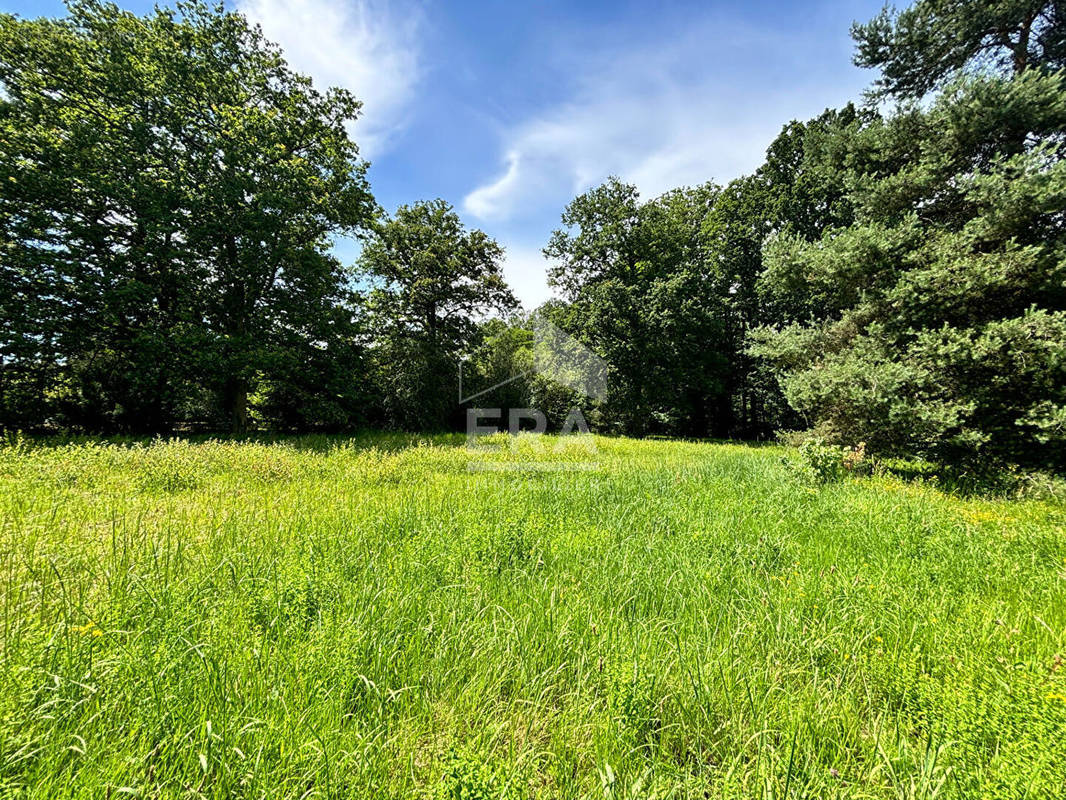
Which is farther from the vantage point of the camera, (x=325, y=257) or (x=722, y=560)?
(x=325, y=257)

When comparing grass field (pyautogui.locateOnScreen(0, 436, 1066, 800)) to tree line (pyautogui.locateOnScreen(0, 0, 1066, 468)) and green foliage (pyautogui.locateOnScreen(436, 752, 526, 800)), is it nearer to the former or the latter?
green foliage (pyautogui.locateOnScreen(436, 752, 526, 800))

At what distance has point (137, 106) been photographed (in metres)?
10.5

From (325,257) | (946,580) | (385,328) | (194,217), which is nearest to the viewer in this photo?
(946,580)

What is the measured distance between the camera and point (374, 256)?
16.9m

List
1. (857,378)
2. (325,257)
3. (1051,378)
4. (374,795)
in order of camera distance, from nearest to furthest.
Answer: (374,795) < (1051,378) < (857,378) < (325,257)

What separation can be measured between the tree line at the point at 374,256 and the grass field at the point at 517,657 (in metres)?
5.19

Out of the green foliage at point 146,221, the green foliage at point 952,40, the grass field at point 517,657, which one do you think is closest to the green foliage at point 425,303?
the green foliage at point 146,221

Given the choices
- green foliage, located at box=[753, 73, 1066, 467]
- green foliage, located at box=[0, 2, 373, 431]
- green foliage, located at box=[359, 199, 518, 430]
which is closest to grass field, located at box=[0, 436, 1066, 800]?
green foliage, located at box=[753, 73, 1066, 467]

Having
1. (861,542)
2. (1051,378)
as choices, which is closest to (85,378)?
(861,542)

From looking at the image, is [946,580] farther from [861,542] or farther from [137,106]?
[137,106]

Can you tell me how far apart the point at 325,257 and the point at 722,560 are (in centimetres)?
1474

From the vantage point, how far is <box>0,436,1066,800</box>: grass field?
50.3 inches

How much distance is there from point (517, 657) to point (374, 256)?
61.6 ft

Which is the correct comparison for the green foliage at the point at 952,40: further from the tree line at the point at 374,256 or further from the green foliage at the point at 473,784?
the green foliage at the point at 473,784
